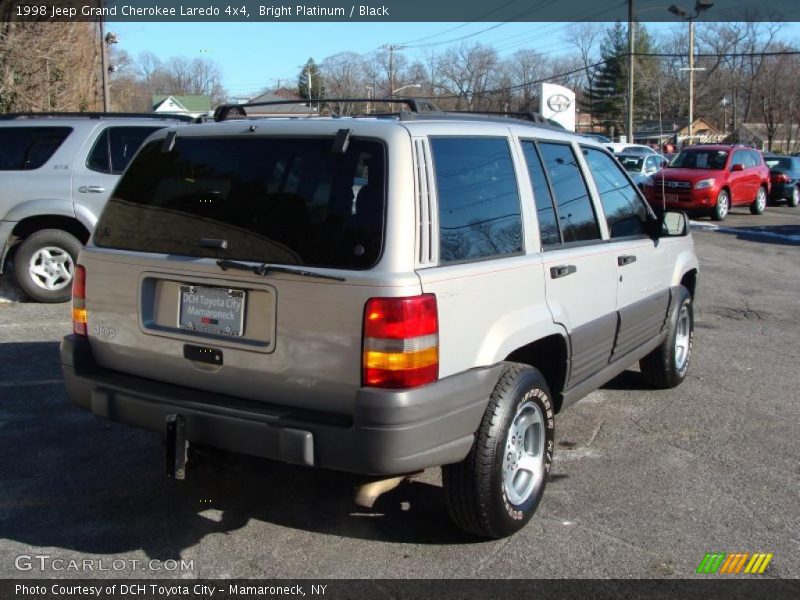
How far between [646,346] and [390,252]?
2.99 metres

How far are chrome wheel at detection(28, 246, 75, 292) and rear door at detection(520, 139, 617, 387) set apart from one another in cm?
616

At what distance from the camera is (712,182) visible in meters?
19.8

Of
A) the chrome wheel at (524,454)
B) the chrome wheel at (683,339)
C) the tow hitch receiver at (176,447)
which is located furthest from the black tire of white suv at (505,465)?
the chrome wheel at (683,339)

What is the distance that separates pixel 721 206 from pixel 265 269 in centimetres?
1901

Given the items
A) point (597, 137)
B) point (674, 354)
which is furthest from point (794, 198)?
point (674, 354)

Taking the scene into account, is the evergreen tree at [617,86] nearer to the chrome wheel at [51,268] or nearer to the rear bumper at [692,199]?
the rear bumper at [692,199]

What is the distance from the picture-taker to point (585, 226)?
4.61 m

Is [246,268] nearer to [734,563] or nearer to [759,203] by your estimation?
[734,563]

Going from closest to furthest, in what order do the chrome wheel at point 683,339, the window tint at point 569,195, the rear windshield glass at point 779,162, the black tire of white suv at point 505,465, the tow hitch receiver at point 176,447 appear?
1. the tow hitch receiver at point 176,447
2. the black tire of white suv at point 505,465
3. the window tint at point 569,195
4. the chrome wheel at point 683,339
5. the rear windshield glass at point 779,162

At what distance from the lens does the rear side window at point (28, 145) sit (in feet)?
28.6

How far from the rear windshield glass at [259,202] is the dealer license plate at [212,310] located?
0.16 meters

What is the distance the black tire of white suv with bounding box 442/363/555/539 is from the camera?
3.50 m

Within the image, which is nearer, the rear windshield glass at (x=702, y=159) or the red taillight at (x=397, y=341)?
the red taillight at (x=397, y=341)

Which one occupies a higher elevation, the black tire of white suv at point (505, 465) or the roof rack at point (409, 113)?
the roof rack at point (409, 113)
